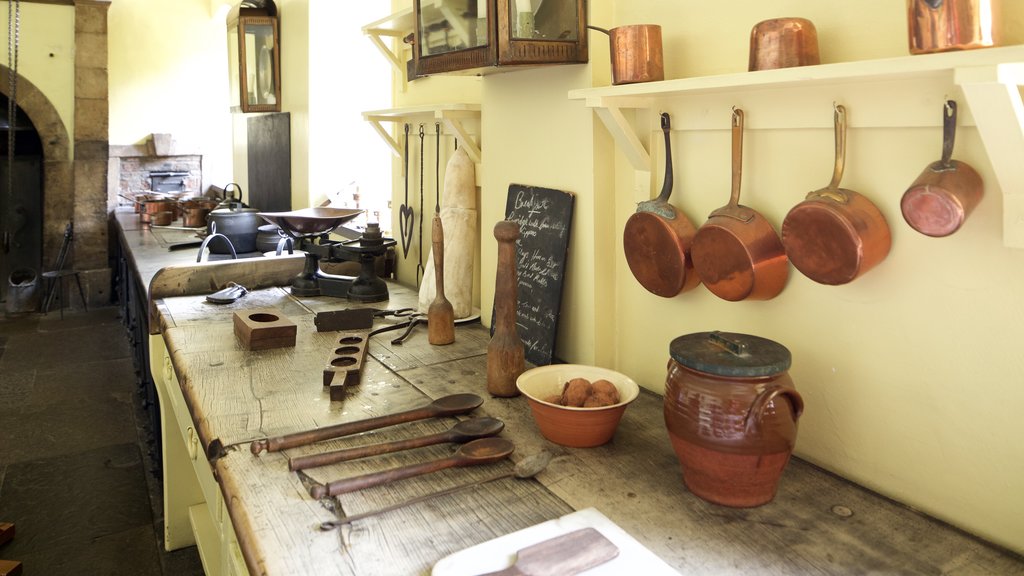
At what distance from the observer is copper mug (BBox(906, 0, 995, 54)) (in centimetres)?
96

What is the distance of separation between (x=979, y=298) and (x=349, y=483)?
103cm

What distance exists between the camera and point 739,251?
4.60 feet

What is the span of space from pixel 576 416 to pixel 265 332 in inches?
41.5

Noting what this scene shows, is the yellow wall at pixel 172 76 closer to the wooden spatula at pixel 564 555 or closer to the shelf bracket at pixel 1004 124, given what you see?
the wooden spatula at pixel 564 555

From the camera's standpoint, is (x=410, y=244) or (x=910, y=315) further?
(x=410, y=244)

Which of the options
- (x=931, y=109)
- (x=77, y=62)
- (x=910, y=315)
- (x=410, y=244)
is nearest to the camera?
(x=931, y=109)

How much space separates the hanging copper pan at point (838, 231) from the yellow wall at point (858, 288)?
0.04 metres

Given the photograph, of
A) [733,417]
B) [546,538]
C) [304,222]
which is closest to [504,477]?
[546,538]

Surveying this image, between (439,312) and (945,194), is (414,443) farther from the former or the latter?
(945,194)

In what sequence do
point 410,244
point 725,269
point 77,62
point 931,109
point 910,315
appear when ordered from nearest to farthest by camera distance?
1. point 931,109
2. point 910,315
3. point 725,269
4. point 410,244
5. point 77,62

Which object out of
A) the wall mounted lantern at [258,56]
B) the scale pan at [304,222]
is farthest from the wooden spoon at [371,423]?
the wall mounted lantern at [258,56]

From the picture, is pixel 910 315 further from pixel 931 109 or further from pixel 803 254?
pixel 931 109

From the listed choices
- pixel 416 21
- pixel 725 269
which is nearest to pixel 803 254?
pixel 725 269

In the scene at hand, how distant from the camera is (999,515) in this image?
115cm
